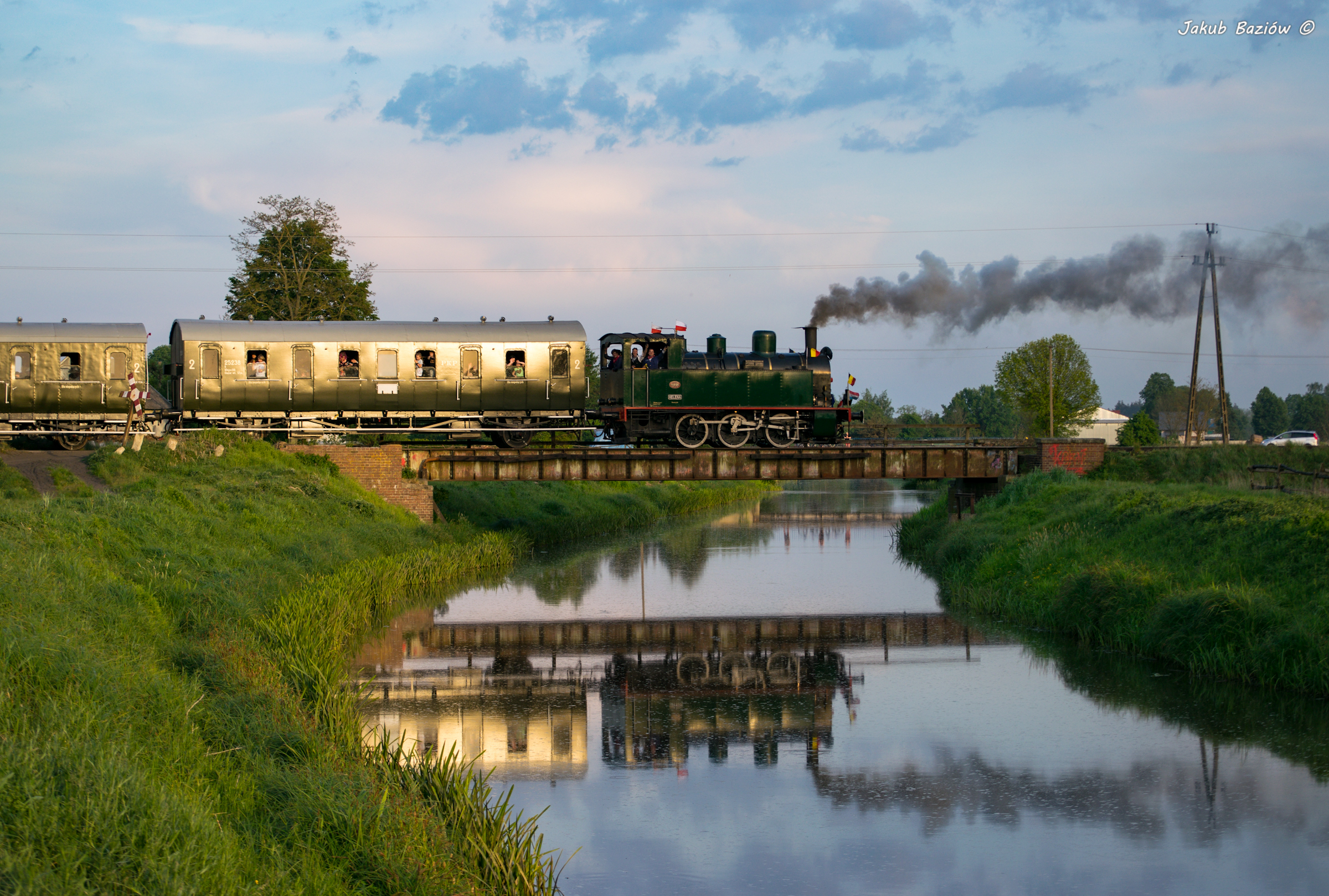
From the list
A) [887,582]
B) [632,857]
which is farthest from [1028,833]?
[887,582]

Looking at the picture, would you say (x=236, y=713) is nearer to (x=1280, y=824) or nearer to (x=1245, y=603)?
(x=1280, y=824)

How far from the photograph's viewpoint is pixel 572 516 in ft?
125

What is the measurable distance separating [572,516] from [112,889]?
106ft

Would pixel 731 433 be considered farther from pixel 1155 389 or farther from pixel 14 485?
pixel 1155 389

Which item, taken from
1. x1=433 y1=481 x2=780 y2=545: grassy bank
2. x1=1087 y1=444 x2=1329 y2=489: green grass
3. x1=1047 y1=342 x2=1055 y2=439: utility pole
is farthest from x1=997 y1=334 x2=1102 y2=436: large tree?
x1=1087 y1=444 x2=1329 y2=489: green grass

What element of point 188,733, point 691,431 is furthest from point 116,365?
point 188,733

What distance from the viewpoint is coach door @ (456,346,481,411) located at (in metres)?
28.5

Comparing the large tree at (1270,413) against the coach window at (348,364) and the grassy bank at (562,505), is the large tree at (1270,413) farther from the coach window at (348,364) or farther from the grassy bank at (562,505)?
the coach window at (348,364)

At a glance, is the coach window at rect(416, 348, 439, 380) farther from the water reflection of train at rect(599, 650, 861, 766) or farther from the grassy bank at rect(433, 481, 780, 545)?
the water reflection of train at rect(599, 650, 861, 766)

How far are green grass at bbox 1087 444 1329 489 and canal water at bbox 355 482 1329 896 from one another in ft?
35.5

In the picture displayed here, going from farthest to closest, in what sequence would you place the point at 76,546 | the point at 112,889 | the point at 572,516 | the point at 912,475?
the point at 572,516 < the point at 912,475 < the point at 76,546 < the point at 112,889

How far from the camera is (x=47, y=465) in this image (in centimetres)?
2394

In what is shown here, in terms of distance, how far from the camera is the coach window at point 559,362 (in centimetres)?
2881

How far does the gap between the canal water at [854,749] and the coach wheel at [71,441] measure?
13.4 meters
